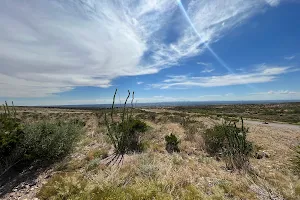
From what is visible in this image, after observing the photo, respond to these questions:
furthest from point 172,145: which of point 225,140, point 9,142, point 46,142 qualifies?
point 9,142

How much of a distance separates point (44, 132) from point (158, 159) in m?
4.24

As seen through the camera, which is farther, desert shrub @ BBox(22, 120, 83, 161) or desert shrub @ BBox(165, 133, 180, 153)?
desert shrub @ BBox(165, 133, 180, 153)

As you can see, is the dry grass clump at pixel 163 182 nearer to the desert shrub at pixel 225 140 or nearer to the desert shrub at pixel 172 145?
the desert shrub at pixel 225 140

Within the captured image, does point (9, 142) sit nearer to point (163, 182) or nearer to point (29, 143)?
point (29, 143)

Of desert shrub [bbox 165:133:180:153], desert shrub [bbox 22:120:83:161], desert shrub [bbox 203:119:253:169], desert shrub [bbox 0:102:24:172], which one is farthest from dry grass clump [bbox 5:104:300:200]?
desert shrub [bbox 165:133:180:153]

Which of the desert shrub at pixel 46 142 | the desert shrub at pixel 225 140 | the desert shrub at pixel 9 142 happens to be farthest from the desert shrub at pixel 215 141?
the desert shrub at pixel 9 142

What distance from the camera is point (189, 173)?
580 centimetres

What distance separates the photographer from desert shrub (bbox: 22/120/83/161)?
6.73 m

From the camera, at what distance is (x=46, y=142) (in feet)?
Answer: 22.9

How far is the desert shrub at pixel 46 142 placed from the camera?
265 inches

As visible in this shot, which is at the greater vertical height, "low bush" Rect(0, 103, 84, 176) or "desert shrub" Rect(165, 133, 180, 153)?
"low bush" Rect(0, 103, 84, 176)

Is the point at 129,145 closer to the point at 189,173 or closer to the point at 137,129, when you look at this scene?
the point at 137,129

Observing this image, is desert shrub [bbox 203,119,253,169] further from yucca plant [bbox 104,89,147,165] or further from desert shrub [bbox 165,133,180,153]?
yucca plant [bbox 104,89,147,165]

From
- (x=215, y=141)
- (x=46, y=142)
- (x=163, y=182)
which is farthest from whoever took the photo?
(x=215, y=141)
